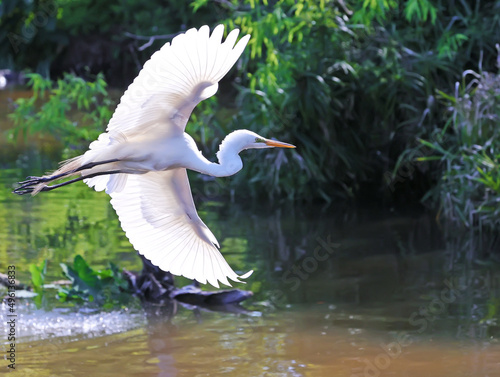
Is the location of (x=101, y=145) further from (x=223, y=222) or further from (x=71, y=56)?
(x=71, y=56)

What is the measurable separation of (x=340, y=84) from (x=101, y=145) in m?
5.03

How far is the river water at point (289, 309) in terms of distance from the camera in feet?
17.4

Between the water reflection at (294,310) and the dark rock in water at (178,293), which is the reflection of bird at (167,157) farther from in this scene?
the dark rock in water at (178,293)

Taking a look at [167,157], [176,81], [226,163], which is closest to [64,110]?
[167,157]

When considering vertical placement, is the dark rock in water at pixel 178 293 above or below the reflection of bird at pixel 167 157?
below

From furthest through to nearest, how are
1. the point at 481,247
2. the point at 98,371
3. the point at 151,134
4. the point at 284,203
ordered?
the point at 284,203 → the point at 481,247 → the point at 98,371 → the point at 151,134

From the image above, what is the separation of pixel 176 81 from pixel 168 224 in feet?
3.11

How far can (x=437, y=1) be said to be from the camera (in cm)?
934

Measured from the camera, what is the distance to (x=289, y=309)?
20.7ft

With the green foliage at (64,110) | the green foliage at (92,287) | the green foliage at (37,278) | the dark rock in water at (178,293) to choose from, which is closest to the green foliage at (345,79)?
the green foliage at (64,110)

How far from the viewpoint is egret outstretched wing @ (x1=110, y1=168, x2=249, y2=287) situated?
4.60 m

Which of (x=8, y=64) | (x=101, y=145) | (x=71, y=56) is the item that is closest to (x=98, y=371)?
(x=101, y=145)

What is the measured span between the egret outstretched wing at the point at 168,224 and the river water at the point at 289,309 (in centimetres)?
86

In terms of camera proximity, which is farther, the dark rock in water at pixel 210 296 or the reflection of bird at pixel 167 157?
the dark rock in water at pixel 210 296
